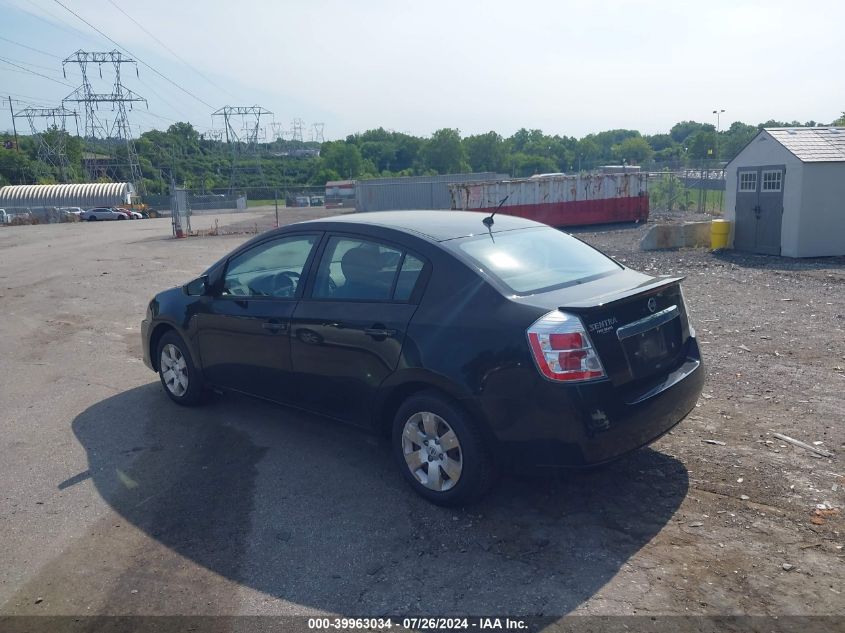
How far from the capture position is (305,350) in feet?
16.4

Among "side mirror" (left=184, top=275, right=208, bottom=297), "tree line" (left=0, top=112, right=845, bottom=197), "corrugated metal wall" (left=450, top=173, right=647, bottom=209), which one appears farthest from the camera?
"tree line" (left=0, top=112, right=845, bottom=197)

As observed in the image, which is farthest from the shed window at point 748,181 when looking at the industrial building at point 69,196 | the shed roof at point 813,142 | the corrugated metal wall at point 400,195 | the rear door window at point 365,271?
the industrial building at point 69,196

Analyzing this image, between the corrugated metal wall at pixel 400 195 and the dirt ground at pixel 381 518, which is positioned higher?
the corrugated metal wall at pixel 400 195

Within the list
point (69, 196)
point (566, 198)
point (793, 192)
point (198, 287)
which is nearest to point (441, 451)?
point (198, 287)

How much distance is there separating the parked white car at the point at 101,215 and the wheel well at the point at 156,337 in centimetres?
5229

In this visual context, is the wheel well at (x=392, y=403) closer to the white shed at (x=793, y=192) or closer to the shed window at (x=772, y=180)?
the white shed at (x=793, y=192)

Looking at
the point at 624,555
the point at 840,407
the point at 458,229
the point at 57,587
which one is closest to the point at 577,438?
the point at 624,555

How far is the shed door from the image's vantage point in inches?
653

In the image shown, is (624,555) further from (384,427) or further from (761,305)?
(761,305)

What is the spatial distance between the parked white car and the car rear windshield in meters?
54.8

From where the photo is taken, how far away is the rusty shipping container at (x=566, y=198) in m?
27.0

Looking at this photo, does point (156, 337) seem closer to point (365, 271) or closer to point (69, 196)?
point (365, 271)

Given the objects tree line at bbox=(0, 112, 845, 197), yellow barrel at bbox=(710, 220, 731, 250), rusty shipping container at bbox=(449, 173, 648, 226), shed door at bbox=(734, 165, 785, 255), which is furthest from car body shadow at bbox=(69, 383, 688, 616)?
tree line at bbox=(0, 112, 845, 197)

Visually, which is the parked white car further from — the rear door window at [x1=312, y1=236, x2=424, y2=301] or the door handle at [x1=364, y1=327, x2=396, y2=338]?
the door handle at [x1=364, y1=327, x2=396, y2=338]
